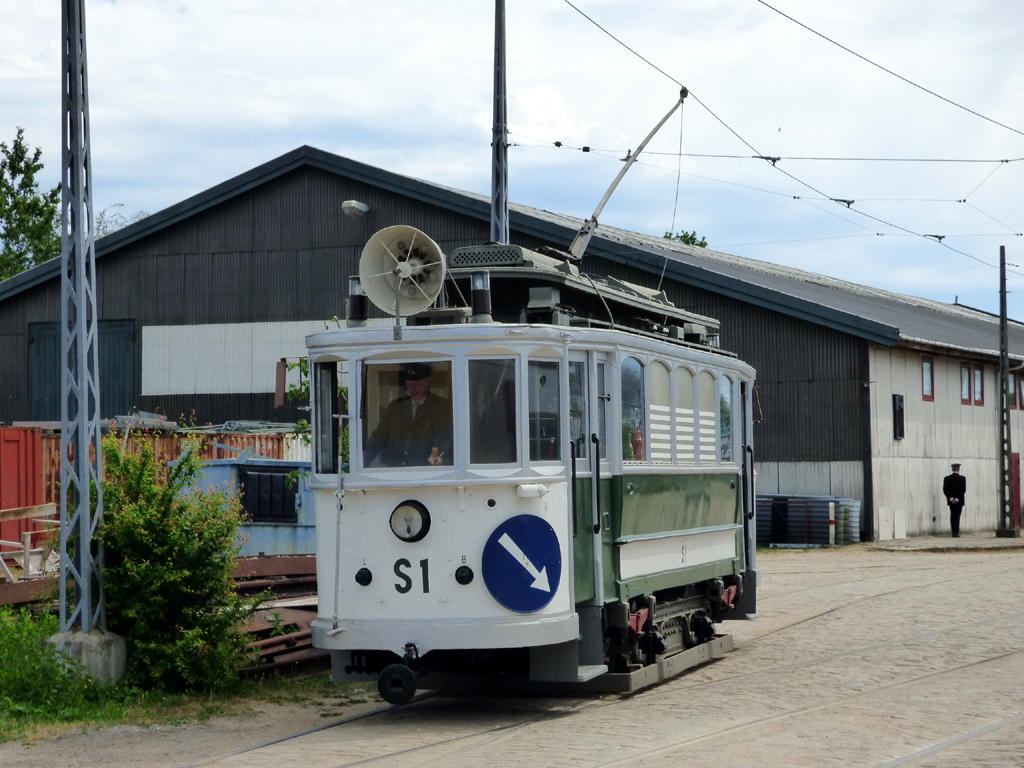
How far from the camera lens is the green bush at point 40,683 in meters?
10.6

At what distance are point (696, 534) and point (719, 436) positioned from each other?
3.74ft

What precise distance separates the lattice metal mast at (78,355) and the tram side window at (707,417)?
553cm

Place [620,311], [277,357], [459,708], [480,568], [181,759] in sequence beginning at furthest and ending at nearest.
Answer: [277,357] < [620,311] < [459,708] < [480,568] < [181,759]

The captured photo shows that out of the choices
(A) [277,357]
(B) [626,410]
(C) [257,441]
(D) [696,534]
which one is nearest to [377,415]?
(B) [626,410]

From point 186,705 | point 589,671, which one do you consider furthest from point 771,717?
point 186,705

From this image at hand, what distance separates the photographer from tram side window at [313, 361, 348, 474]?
34.4 feet

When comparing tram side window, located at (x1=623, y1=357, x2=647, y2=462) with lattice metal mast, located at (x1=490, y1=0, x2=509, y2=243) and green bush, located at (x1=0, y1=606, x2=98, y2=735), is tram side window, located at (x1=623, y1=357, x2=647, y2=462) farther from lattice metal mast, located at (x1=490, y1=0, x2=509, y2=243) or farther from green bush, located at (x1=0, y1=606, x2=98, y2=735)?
lattice metal mast, located at (x1=490, y1=0, x2=509, y2=243)

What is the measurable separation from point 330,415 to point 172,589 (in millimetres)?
2222

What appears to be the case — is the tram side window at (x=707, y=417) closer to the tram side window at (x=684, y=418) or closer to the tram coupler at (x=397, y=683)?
the tram side window at (x=684, y=418)

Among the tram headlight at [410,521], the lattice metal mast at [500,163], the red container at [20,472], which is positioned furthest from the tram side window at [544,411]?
the red container at [20,472]

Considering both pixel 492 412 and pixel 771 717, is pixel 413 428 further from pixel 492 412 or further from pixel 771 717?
pixel 771 717

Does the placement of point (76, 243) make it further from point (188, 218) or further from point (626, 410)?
point (188, 218)

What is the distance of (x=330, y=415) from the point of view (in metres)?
10.6

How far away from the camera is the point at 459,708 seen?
11.1 m
